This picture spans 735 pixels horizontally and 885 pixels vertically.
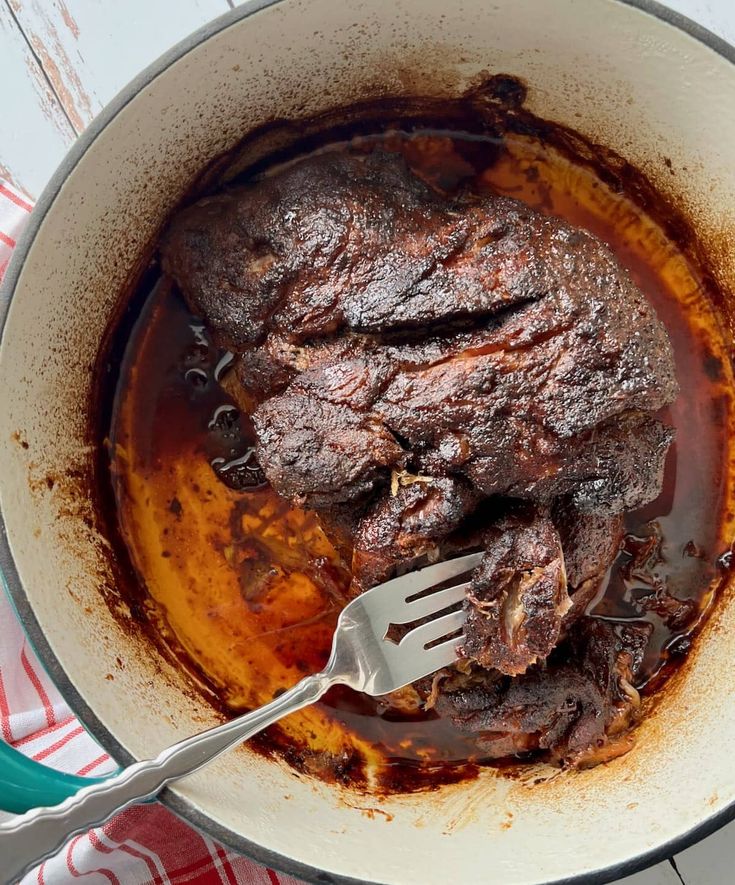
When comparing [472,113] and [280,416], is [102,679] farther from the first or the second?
[472,113]

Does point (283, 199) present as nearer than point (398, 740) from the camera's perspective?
Yes

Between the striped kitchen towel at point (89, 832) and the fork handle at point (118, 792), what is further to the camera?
the striped kitchen towel at point (89, 832)

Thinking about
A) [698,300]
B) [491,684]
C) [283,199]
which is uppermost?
[283,199]

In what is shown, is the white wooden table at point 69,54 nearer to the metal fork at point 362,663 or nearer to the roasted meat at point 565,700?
the roasted meat at point 565,700

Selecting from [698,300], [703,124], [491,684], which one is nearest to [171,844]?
[491,684]

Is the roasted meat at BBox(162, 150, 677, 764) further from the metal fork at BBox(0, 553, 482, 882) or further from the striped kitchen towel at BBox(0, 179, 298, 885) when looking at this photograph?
the striped kitchen towel at BBox(0, 179, 298, 885)

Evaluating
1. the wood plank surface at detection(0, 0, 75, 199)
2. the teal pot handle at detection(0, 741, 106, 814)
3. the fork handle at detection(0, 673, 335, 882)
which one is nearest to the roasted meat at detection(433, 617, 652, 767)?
the fork handle at detection(0, 673, 335, 882)

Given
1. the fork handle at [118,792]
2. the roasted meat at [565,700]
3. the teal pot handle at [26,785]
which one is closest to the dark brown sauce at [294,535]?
the roasted meat at [565,700]
